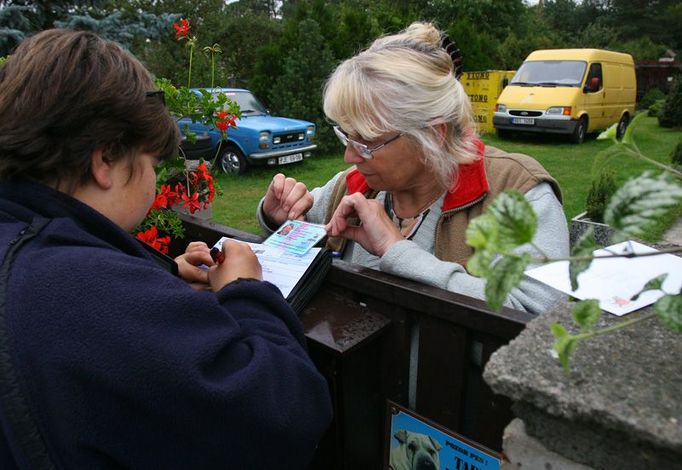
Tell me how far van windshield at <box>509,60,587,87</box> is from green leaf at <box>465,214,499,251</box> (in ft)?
47.1

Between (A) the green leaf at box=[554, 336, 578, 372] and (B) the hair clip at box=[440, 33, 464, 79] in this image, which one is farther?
(B) the hair clip at box=[440, 33, 464, 79]

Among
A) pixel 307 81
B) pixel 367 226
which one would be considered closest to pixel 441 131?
pixel 367 226

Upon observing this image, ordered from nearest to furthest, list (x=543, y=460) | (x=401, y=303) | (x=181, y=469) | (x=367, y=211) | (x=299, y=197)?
(x=543, y=460), (x=181, y=469), (x=401, y=303), (x=367, y=211), (x=299, y=197)

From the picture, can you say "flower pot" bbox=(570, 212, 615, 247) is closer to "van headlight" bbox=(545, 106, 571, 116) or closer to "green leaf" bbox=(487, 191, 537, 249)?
"green leaf" bbox=(487, 191, 537, 249)

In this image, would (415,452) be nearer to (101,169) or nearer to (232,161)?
(101,169)

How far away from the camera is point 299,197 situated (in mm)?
2408

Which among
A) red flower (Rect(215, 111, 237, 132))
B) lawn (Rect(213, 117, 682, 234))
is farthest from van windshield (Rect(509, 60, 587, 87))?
red flower (Rect(215, 111, 237, 132))

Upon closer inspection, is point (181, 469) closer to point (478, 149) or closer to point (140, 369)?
point (140, 369)

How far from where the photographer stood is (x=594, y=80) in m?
13.8

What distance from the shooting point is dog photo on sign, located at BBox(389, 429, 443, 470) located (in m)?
1.62

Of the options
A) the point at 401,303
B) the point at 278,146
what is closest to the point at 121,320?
the point at 401,303

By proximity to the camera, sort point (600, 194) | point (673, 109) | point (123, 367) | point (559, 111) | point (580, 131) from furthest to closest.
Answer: point (673, 109) → point (580, 131) → point (559, 111) → point (600, 194) → point (123, 367)

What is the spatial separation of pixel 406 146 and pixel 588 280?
93 centimetres

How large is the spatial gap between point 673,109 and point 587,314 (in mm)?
18749
